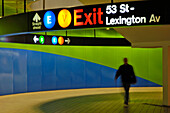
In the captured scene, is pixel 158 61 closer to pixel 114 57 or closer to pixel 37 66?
pixel 114 57

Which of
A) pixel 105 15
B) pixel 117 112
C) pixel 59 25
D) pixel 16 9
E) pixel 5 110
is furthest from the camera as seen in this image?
pixel 16 9

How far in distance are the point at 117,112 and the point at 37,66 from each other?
797 cm

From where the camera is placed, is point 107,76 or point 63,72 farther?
point 107,76

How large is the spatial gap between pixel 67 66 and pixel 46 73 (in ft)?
4.87

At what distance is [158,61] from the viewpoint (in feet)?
65.3

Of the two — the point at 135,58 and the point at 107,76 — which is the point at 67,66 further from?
the point at 135,58

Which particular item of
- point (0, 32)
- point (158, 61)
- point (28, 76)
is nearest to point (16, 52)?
point (28, 76)

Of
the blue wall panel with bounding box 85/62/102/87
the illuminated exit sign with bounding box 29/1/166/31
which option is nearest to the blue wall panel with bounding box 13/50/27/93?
the blue wall panel with bounding box 85/62/102/87

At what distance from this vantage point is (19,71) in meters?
15.8

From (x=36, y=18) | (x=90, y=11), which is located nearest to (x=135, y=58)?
(x=36, y=18)

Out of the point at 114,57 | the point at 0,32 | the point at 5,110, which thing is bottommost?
the point at 5,110

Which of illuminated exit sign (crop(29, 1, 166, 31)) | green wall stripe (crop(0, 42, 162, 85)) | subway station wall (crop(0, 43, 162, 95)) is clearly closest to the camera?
illuminated exit sign (crop(29, 1, 166, 31))

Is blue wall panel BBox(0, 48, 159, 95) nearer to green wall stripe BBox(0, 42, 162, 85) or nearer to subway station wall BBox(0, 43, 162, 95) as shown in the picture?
subway station wall BBox(0, 43, 162, 95)

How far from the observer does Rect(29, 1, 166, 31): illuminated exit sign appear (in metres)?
7.57
